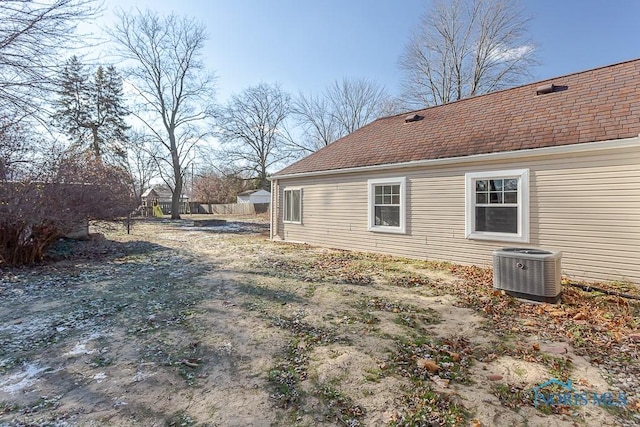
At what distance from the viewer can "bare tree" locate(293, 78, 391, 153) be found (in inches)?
1138

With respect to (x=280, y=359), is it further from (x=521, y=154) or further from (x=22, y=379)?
(x=521, y=154)

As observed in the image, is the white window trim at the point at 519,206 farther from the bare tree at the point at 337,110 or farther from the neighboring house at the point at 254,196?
the neighboring house at the point at 254,196

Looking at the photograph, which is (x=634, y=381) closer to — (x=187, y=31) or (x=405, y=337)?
(x=405, y=337)

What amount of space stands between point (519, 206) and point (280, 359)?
5.75m

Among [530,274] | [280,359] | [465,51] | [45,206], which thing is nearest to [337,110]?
[465,51]

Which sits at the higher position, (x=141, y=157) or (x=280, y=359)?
(x=141, y=157)

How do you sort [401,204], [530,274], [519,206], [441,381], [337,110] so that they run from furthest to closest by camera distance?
[337,110]
[401,204]
[519,206]
[530,274]
[441,381]

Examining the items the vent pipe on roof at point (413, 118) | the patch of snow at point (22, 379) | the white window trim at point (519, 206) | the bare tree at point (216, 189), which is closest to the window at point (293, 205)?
the vent pipe on roof at point (413, 118)

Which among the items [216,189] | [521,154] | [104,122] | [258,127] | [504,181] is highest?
[258,127]

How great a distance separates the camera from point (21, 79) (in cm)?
570

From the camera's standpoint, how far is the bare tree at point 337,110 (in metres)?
28.9

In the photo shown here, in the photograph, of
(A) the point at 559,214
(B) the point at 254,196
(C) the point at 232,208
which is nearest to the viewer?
(A) the point at 559,214

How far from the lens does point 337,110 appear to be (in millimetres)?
29734

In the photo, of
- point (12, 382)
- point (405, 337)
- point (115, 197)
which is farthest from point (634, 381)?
point (115, 197)
